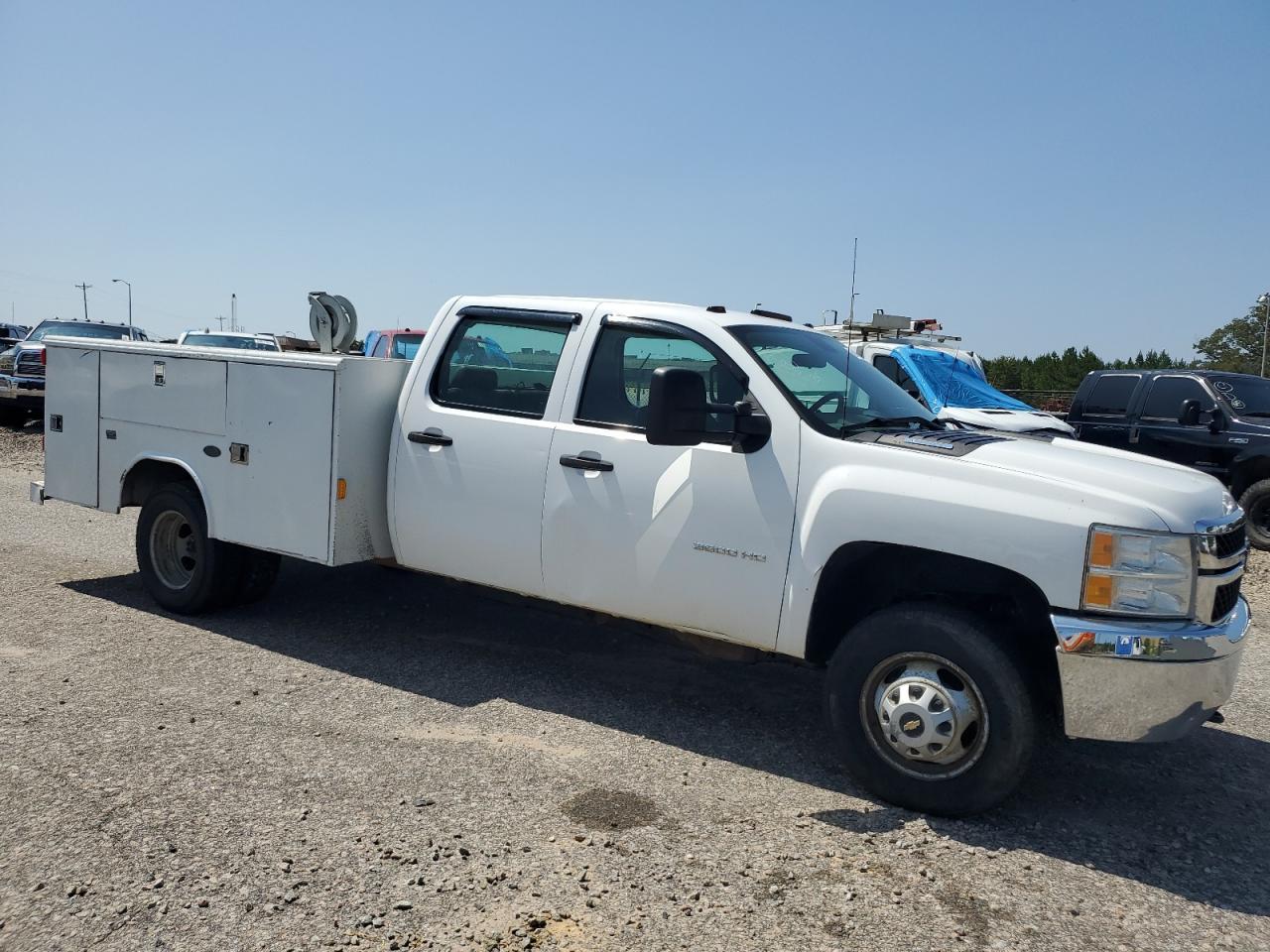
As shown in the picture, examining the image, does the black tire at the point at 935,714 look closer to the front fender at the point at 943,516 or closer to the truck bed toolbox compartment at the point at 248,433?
the front fender at the point at 943,516

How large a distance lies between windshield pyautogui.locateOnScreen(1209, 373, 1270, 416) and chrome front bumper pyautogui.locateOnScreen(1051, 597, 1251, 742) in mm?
8694

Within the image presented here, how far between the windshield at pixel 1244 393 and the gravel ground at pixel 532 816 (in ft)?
20.9

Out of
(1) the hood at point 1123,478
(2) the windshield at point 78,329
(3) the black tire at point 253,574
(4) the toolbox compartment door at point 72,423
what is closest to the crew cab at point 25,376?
(2) the windshield at point 78,329

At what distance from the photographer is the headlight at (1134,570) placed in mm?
3861

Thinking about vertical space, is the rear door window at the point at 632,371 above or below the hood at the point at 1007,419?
above

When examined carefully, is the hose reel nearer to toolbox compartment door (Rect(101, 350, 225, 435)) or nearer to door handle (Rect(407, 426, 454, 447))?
toolbox compartment door (Rect(101, 350, 225, 435))

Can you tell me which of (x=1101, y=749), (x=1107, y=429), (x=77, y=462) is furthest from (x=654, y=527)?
(x=1107, y=429)

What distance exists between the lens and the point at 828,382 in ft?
16.4

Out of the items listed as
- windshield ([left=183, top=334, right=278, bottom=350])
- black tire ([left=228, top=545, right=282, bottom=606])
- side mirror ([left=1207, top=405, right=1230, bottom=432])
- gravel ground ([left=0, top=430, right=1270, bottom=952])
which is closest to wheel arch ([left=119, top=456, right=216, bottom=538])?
black tire ([left=228, top=545, right=282, bottom=606])

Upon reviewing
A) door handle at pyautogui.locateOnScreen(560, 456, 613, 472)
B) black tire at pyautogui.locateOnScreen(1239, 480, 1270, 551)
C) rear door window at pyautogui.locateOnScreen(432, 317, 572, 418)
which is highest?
rear door window at pyautogui.locateOnScreen(432, 317, 572, 418)

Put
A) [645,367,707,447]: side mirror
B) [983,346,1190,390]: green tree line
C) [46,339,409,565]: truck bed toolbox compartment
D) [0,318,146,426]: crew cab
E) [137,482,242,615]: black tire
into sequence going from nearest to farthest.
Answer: [645,367,707,447]: side mirror, [46,339,409,565]: truck bed toolbox compartment, [137,482,242,615]: black tire, [0,318,146,426]: crew cab, [983,346,1190,390]: green tree line

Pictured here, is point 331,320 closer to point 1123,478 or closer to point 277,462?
point 277,462

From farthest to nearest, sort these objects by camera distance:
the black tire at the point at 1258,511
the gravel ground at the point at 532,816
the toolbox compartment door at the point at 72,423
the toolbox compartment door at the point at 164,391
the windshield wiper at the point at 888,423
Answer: the black tire at the point at 1258,511, the toolbox compartment door at the point at 72,423, the toolbox compartment door at the point at 164,391, the windshield wiper at the point at 888,423, the gravel ground at the point at 532,816

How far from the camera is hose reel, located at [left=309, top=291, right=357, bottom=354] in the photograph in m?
7.13
